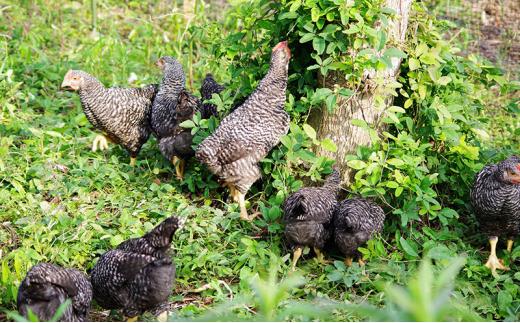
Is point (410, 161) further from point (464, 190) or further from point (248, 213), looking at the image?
point (248, 213)

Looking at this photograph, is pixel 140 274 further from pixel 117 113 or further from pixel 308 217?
pixel 117 113

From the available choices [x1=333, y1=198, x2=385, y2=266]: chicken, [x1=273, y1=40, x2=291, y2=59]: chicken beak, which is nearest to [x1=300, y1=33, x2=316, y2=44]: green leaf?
[x1=273, y1=40, x2=291, y2=59]: chicken beak

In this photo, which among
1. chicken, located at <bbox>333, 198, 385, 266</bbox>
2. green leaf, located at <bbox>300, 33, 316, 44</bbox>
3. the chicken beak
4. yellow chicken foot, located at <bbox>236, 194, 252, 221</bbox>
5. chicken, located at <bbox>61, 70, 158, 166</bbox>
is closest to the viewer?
chicken, located at <bbox>333, 198, 385, 266</bbox>

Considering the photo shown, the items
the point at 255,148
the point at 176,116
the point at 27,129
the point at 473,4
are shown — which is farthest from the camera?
the point at 473,4

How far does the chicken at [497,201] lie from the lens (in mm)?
4910

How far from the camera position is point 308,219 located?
486cm

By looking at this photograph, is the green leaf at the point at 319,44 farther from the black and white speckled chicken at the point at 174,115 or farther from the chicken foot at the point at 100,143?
the chicken foot at the point at 100,143

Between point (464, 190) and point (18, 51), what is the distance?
17.8 feet

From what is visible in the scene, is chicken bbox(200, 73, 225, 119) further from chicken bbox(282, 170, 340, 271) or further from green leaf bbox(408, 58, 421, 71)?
green leaf bbox(408, 58, 421, 71)

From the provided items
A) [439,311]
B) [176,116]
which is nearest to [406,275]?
[176,116]

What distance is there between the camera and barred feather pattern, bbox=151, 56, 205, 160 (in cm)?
602

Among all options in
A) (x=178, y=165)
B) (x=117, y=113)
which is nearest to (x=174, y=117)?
(x=178, y=165)

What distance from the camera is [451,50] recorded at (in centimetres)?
563

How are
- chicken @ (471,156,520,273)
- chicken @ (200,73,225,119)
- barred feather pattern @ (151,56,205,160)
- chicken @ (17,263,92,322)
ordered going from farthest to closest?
1. chicken @ (200,73,225,119)
2. barred feather pattern @ (151,56,205,160)
3. chicken @ (471,156,520,273)
4. chicken @ (17,263,92,322)
